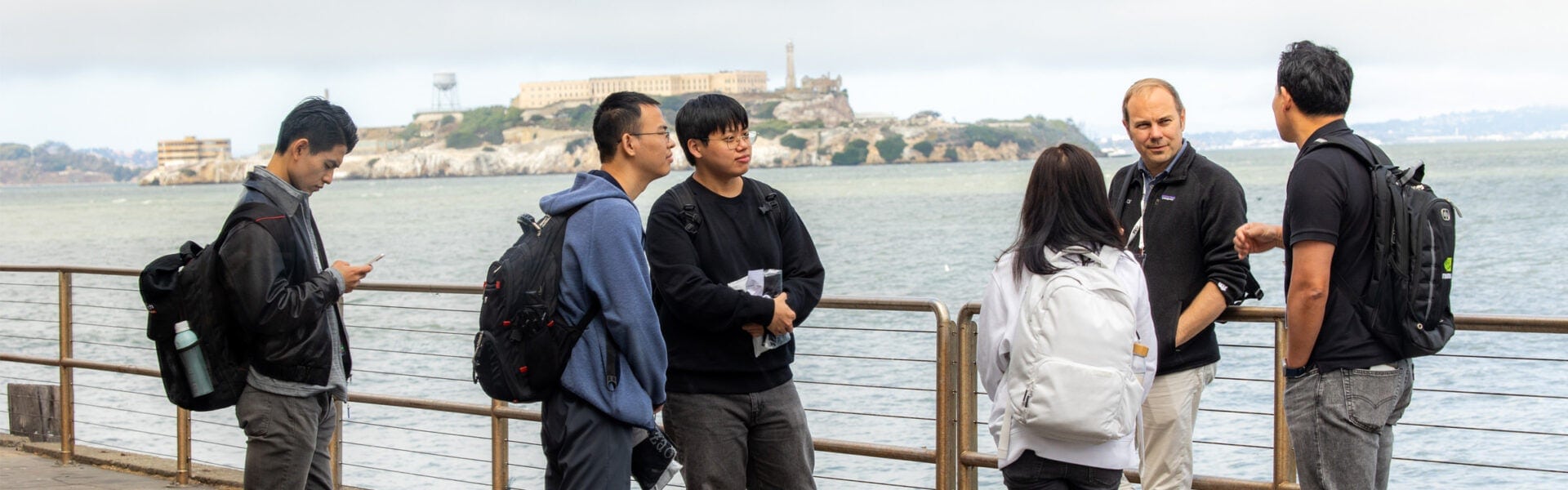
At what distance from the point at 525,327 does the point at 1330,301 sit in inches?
74.7

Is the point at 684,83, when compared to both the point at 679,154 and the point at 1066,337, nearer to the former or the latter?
the point at 679,154

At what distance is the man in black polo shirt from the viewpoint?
10.7ft

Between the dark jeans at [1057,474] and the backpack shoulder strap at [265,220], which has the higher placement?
the backpack shoulder strap at [265,220]

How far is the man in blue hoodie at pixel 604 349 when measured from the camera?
3352 millimetres

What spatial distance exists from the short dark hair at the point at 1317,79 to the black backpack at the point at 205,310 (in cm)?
261

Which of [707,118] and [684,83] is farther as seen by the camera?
[684,83]

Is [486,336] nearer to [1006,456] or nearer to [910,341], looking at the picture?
[1006,456]

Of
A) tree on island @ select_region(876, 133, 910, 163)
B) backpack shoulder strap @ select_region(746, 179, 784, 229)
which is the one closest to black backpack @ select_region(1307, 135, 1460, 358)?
backpack shoulder strap @ select_region(746, 179, 784, 229)

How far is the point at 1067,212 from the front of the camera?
10.7ft

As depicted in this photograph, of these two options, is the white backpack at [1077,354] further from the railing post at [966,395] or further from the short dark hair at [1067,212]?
the railing post at [966,395]

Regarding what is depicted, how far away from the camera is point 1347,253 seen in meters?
3.30

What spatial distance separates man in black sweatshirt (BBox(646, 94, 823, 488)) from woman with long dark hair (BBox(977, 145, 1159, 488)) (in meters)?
0.80

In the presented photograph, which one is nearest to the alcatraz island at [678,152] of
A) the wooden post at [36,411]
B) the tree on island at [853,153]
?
the tree on island at [853,153]

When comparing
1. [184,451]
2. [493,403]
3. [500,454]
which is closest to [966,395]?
[493,403]
